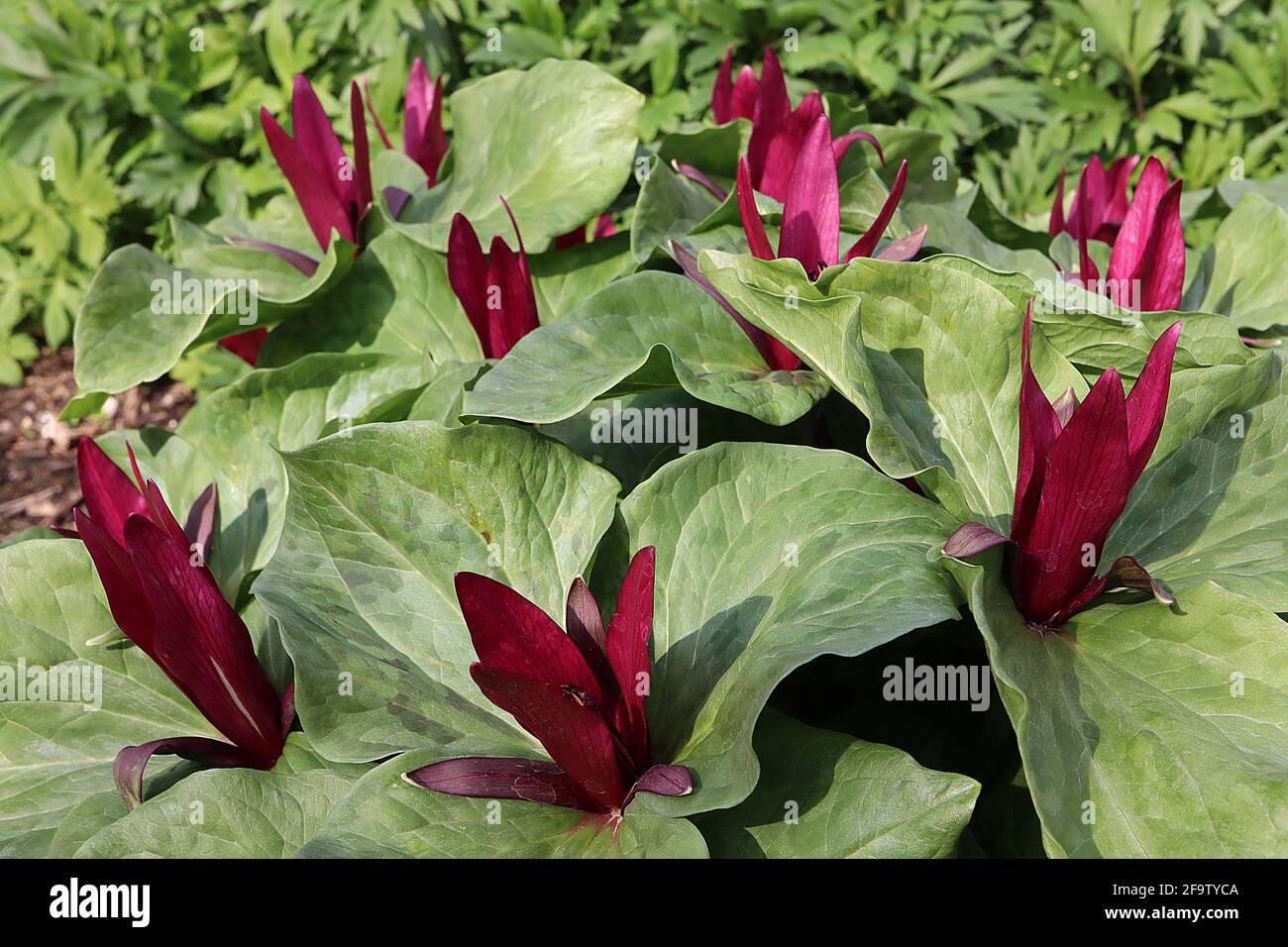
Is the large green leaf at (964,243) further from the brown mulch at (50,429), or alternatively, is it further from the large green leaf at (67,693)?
the brown mulch at (50,429)

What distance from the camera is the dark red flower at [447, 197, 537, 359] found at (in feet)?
4.66

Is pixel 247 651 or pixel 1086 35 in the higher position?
pixel 1086 35

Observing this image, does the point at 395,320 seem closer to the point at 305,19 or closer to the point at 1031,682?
the point at 1031,682

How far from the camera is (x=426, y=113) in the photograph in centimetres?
199

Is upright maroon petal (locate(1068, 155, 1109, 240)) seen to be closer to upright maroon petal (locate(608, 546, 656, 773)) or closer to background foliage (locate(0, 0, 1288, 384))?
upright maroon petal (locate(608, 546, 656, 773))

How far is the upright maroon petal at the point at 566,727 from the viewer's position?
3.00 ft

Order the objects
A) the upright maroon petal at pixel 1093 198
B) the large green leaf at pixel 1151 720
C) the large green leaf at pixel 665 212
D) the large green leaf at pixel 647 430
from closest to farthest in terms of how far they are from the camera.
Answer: the large green leaf at pixel 1151 720
the large green leaf at pixel 647 430
the large green leaf at pixel 665 212
the upright maroon petal at pixel 1093 198

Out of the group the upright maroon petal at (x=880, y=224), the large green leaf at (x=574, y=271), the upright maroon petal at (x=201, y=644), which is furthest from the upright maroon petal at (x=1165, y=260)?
the upright maroon petal at (x=201, y=644)

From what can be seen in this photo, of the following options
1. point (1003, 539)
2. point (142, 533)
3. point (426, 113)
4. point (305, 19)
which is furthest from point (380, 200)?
point (305, 19)

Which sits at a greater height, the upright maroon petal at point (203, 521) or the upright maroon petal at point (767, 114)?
the upright maroon petal at point (767, 114)

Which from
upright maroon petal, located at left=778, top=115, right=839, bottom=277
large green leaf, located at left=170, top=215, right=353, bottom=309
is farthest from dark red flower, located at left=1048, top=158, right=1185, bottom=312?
large green leaf, located at left=170, top=215, right=353, bottom=309

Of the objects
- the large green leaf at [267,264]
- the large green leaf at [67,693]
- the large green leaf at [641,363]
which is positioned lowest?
the large green leaf at [67,693]

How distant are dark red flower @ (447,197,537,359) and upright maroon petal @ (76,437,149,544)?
1.59 feet
